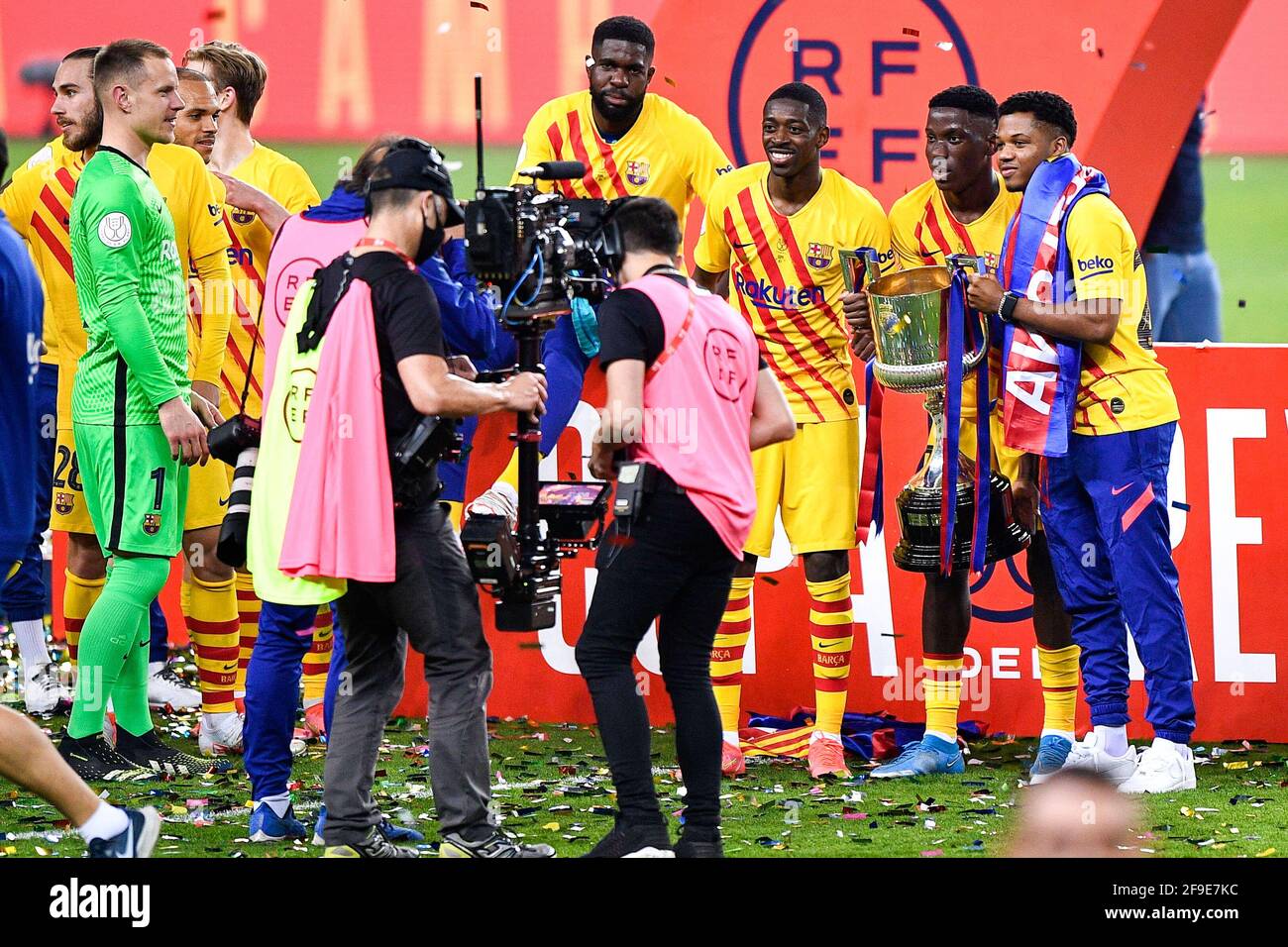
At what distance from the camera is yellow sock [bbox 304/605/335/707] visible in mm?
6422

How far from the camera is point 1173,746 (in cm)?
573

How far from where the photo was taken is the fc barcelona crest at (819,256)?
6129 mm

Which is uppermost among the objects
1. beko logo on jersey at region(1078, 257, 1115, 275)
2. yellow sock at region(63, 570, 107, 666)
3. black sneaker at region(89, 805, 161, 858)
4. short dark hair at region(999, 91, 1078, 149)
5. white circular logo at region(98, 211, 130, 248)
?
short dark hair at region(999, 91, 1078, 149)

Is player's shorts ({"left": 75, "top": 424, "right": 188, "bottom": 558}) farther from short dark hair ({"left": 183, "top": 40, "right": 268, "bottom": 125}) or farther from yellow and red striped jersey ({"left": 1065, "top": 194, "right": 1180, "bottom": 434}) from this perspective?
yellow and red striped jersey ({"left": 1065, "top": 194, "right": 1180, "bottom": 434})

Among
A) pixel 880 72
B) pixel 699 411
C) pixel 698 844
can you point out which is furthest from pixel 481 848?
pixel 880 72

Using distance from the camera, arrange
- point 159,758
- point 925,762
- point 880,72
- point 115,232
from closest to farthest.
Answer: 1. point 115,232
2. point 159,758
3. point 925,762
4. point 880,72

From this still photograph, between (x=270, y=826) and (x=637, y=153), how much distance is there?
2.82 meters

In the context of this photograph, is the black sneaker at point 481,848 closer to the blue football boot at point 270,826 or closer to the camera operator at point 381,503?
the camera operator at point 381,503

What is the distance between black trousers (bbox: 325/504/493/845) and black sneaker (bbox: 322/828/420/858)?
2cm

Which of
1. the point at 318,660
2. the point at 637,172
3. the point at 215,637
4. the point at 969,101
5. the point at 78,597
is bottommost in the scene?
the point at 318,660

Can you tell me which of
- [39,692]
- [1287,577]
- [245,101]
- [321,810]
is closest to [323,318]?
[321,810]

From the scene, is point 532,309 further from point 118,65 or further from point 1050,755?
point 1050,755

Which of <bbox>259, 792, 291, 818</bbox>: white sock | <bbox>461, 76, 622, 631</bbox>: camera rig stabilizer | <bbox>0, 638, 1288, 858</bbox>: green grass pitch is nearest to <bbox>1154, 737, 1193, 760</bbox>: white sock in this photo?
<bbox>0, 638, 1288, 858</bbox>: green grass pitch

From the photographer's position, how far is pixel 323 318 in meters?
4.36
